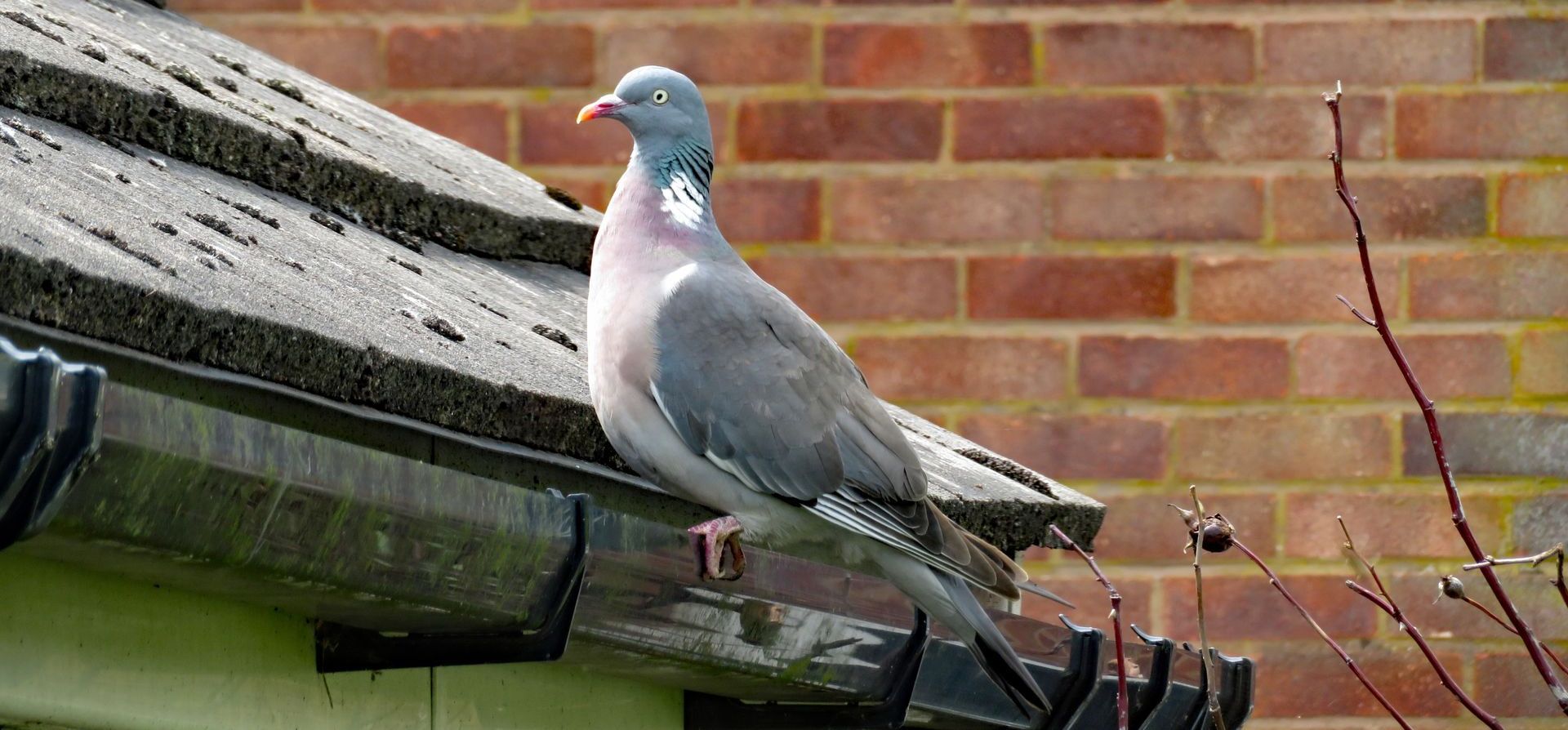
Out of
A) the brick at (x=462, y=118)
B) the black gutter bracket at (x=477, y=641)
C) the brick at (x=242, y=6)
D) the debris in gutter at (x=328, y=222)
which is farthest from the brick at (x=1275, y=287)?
the black gutter bracket at (x=477, y=641)

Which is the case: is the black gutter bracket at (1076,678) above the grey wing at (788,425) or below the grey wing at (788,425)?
below

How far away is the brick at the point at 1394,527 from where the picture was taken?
413 centimetres

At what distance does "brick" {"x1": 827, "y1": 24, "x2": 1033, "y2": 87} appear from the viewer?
4234mm

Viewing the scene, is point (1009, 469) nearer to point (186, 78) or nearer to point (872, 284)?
point (872, 284)

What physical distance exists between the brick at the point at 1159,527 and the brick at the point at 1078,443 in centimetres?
8

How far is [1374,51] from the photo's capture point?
166 inches

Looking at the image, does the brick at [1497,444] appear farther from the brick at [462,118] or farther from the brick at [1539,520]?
the brick at [462,118]

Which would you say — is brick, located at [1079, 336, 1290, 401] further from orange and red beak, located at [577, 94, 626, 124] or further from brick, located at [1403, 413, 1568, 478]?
orange and red beak, located at [577, 94, 626, 124]

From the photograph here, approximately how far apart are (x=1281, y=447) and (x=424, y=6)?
6.76ft

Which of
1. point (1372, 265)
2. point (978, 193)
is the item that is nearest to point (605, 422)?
point (978, 193)

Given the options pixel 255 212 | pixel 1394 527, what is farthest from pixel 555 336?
pixel 1394 527

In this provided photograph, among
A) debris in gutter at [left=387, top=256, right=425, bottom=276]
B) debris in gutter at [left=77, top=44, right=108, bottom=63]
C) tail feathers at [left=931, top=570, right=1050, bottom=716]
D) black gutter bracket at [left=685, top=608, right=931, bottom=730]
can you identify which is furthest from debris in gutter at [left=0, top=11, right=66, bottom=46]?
tail feathers at [left=931, top=570, right=1050, bottom=716]

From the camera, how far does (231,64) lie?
122 inches

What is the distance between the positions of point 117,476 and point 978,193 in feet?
9.66
